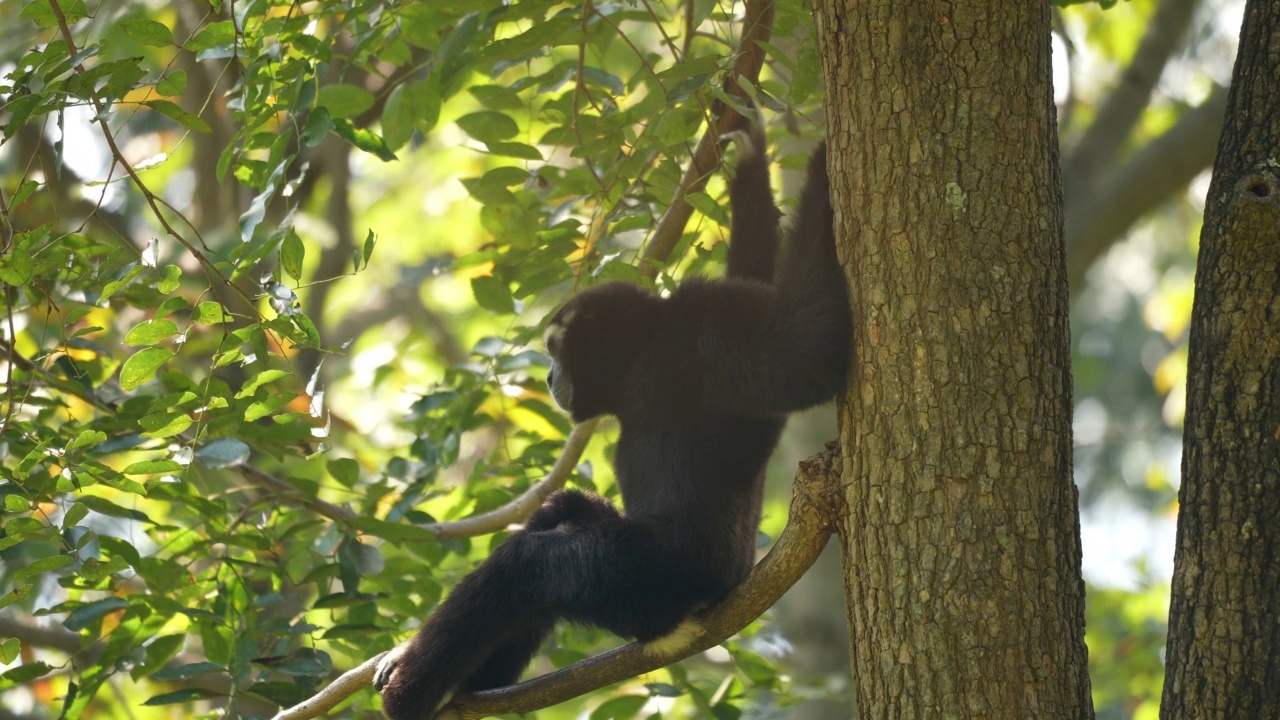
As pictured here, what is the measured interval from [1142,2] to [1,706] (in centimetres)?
1067

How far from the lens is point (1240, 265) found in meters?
2.88

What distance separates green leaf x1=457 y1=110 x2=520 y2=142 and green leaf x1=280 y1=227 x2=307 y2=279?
123 centimetres

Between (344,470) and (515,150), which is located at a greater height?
(515,150)

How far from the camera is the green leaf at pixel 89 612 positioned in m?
4.04

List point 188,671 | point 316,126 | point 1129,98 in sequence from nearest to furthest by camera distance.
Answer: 1. point 316,126
2. point 188,671
3. point 1129,98

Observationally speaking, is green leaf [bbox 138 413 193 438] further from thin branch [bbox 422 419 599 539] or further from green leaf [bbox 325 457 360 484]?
thin branch [bbox 422 419 599 539]

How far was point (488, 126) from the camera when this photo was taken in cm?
463

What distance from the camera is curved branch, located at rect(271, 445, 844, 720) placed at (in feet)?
10.7

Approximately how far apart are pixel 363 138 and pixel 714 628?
7.07 feet

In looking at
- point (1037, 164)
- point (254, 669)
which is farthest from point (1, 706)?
point (1037, 164)

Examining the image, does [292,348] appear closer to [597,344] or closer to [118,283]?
[118,283]

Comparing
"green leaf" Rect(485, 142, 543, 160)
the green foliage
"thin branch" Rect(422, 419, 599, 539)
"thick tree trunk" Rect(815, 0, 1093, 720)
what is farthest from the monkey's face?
"thick tree trunk" Rect(815, 0, 1093, 720)

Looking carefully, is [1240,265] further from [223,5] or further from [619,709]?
[223,5]

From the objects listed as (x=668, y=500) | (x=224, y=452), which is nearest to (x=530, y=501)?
(x=668, y=500)
